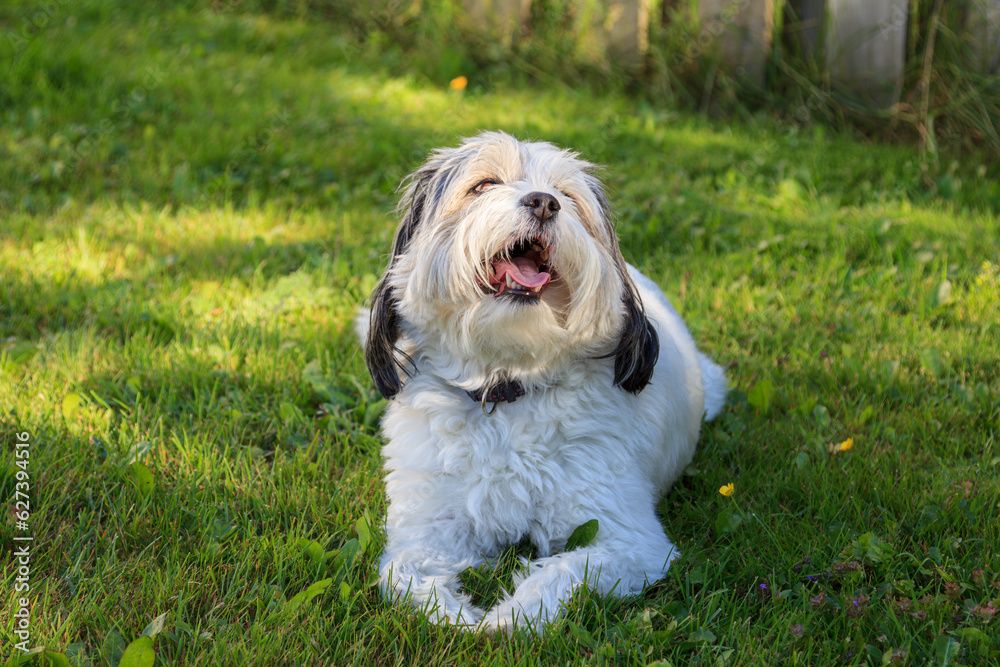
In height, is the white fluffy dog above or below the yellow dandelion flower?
above

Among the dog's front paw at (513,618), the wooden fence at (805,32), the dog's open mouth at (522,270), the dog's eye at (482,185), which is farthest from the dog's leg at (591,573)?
the wooden fence at (805,32)

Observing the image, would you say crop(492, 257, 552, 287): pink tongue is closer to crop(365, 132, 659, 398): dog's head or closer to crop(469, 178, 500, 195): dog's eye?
crop(365, 132, 659, 398): dog's head

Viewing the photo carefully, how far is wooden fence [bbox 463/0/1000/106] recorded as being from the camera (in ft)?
19.4

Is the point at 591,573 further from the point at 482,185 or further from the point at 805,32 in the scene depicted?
the point at 805,32

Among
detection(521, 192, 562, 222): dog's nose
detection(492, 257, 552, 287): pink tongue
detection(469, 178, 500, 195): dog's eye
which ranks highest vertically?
detection(521, 192, 562, 222): dog's nose

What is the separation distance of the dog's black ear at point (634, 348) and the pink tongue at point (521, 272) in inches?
11.5

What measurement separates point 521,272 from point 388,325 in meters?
0.52

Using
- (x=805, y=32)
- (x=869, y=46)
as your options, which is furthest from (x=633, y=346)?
(x=805, y=32)

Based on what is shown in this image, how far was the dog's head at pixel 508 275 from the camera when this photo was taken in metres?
2.41

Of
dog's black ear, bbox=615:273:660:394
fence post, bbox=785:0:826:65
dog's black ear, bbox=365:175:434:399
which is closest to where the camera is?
dog's black ear, bbox=615:273:660:394

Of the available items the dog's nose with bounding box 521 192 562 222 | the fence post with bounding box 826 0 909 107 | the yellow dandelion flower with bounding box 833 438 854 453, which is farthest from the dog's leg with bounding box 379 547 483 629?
the fence post with bounding box 826 0 909 107

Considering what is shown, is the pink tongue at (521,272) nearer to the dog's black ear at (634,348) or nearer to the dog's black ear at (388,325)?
the dog's black ear at (634,348)

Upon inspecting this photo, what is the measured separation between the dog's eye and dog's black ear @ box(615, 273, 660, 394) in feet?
1.64

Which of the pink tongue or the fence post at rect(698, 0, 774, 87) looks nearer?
the pink tongue
